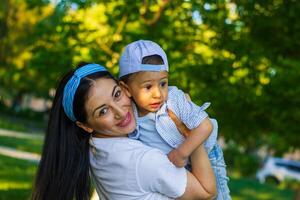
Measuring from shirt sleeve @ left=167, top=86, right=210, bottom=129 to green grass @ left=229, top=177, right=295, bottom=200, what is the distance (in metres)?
12.2

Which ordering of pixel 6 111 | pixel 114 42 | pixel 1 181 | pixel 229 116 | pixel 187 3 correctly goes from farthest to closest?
pixel 6 111, pixel 1 181, pixel 229 116, pixel 114 42, pixel 187 3

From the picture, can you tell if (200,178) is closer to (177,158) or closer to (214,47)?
(177,158)

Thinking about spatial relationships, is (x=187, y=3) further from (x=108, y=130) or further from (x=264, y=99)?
(x=108, y=130)

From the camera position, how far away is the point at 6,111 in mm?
42125

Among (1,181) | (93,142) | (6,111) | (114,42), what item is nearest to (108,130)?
(93,142)

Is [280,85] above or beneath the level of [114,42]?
above

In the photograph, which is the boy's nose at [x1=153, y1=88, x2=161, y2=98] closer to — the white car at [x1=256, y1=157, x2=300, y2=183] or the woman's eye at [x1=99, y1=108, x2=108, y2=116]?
the woman's eye at [x1=99, y1=108, x2=108, y2=116]

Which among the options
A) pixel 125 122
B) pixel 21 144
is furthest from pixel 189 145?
pixel 21 144

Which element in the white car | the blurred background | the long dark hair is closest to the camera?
the long dark hair

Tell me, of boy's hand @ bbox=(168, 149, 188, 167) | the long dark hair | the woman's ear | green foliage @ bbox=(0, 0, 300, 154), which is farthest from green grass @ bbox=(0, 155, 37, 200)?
boy's hand @ bbox=(168, 149, 188, 167)

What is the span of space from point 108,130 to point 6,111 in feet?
133

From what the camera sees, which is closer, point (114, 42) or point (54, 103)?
point (54, 103)

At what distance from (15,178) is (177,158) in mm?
8405

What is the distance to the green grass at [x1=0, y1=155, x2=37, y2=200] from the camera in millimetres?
8539
